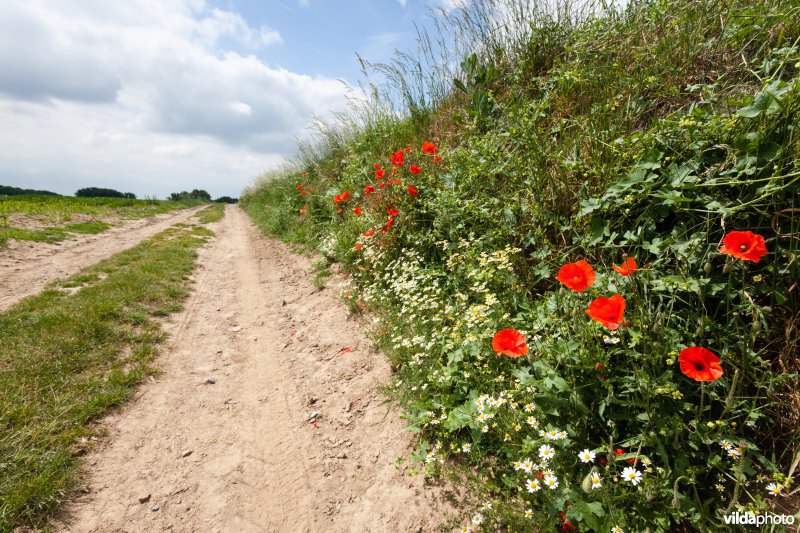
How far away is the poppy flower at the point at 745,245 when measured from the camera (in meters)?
1.51

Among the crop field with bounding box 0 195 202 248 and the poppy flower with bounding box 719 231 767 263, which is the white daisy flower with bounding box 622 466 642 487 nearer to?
the poppy flower with bounding box 719 231 767 263

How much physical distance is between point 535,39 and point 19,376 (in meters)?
6.76

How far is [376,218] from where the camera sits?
16.3 feet

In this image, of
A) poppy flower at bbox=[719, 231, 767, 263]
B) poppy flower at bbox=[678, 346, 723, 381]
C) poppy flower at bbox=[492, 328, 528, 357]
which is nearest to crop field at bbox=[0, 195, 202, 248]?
poppy flower at bbox=[492, 328, 528, 357]

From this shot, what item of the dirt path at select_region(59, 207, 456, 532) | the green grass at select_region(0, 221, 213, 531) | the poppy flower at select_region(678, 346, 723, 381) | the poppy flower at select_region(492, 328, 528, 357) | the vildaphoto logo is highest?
the poppy flower at select_region(678, 346, 723, 381)

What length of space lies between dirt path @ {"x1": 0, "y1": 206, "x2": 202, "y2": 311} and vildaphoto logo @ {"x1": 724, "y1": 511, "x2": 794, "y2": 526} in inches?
296

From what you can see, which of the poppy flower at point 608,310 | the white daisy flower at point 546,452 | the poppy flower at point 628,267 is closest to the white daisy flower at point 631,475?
the white daisy flower at point 546,452

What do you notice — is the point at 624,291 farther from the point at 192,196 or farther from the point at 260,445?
the point at 192,196

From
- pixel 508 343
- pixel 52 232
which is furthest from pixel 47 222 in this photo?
pixel 508 343

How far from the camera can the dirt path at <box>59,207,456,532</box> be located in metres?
2.22

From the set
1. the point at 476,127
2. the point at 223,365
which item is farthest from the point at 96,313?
the point at 476,127

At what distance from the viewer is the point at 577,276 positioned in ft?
5.91

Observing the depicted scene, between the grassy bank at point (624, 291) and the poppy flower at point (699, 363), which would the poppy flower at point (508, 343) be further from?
the poppy flower at point (699, 363)

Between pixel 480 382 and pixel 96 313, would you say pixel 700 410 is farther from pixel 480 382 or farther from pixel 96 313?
pixel 96 313
